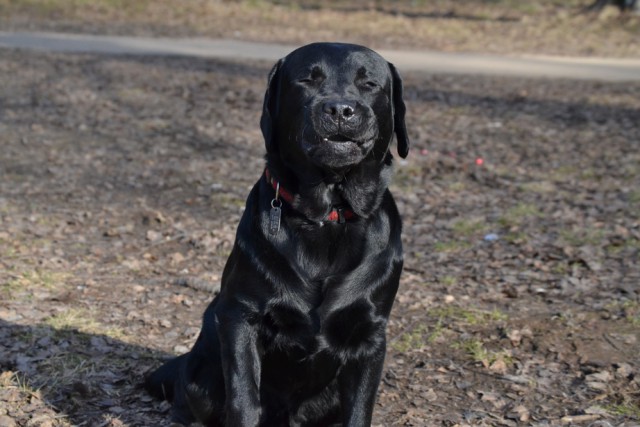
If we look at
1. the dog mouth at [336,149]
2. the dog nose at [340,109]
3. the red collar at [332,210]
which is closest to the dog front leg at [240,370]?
the red collar at [332,210]

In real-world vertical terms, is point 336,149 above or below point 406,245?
above

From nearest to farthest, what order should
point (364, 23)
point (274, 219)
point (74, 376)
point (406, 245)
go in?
point (274, 219), point (74, 376), point (406, 245), point (364, 23)

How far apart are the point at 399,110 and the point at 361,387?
120cm

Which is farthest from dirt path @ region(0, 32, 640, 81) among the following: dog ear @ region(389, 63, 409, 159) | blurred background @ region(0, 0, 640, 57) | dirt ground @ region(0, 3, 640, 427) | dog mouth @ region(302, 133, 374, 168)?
dog mouth @ region(302, 133, 374, 168)

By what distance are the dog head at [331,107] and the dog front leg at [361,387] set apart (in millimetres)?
792

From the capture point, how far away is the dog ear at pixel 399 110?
395 cm

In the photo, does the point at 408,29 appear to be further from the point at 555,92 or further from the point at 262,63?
the point at 555,92

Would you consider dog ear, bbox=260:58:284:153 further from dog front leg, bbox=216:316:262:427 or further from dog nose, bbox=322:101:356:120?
dog front leg, bbox=216:316:262:427

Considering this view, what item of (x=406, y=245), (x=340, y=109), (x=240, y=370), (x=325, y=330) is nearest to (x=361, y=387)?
(x=325, y=330)

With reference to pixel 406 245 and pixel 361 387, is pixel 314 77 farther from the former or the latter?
pixel 406 245

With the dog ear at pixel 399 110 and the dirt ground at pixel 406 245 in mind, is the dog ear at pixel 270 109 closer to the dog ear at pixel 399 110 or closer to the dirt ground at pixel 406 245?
the dog ear at pixel 399 110

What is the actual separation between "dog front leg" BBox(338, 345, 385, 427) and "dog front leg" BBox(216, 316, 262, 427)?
369mm

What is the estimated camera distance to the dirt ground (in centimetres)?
465

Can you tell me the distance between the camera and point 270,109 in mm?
3816
